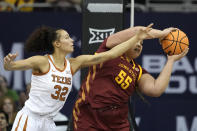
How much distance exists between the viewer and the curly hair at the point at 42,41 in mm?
5988

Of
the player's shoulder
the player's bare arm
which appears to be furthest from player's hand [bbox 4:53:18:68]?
the player's shoulder

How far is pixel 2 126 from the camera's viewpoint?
318 inches

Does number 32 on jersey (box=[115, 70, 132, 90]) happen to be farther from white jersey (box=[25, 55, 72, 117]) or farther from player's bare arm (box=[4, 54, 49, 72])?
player's bare arm (box=[4, 54, 49, 72])

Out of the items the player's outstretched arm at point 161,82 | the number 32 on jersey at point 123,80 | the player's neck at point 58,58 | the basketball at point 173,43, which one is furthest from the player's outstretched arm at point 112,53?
the player's outstretched arm at point 161,82

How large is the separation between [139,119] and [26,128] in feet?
14.2

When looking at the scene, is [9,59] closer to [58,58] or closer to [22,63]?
[22,63]

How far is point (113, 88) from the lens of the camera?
6051mm

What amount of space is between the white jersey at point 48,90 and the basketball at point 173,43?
1161mm

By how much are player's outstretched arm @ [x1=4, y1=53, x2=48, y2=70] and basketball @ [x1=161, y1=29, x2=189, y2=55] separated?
4.46 ft

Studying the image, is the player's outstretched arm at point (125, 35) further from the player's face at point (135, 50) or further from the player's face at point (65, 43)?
the player's face at point (65, 43)

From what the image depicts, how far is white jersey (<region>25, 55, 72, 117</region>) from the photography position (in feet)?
18.9

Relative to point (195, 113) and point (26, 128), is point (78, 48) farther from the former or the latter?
Answer: point (26, 128)

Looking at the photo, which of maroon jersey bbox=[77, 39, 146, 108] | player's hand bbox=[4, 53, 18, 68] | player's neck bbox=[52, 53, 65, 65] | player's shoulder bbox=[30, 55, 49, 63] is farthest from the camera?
maroon jersey bbox=[77, 39, 146, 108]

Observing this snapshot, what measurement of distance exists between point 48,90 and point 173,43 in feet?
4.79
